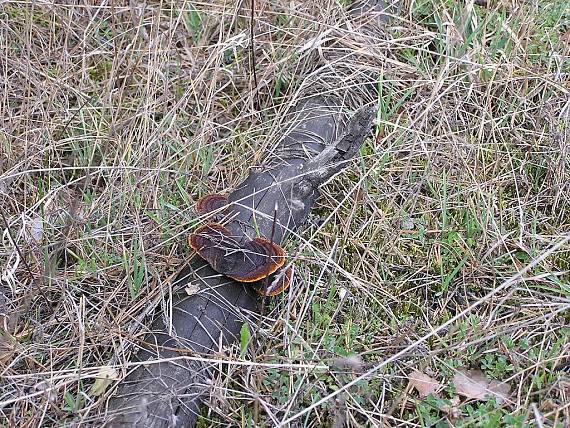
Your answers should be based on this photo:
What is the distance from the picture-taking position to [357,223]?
272 centimetres

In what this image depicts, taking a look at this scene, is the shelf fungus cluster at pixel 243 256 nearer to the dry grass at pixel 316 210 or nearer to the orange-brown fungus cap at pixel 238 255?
the orange-brown fungus cap at pixel 238 255

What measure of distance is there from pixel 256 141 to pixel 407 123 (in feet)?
2.43

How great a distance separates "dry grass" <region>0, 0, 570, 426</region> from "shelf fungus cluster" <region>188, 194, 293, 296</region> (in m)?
0.18

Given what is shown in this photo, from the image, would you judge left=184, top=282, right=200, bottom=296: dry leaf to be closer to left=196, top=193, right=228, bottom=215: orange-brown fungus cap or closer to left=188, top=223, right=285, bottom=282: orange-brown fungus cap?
left=188, top=223, right=285, bottom=282: orange-brown fungus cap

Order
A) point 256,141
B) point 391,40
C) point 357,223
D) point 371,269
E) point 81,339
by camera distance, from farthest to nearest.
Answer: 1. point 391,40
2. point 256,141
3. point 357,223
4. point 371,269
5. point 81,339

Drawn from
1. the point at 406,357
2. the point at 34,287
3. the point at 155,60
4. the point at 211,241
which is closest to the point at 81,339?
the point at 34,287

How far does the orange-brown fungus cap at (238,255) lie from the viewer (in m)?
2.17

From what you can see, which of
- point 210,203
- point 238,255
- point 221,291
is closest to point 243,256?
point 238,255

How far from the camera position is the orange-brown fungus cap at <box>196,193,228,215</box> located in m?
2.45

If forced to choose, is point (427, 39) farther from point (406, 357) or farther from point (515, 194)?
point (406, 357)

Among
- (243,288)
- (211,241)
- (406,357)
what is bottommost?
(406,357)

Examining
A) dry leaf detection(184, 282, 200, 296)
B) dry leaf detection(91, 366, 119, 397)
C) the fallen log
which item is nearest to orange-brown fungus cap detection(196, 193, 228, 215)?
the fallen log

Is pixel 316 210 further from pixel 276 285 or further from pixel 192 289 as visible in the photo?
pixel 192 289

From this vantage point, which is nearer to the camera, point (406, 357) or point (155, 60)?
point (406, 357)
